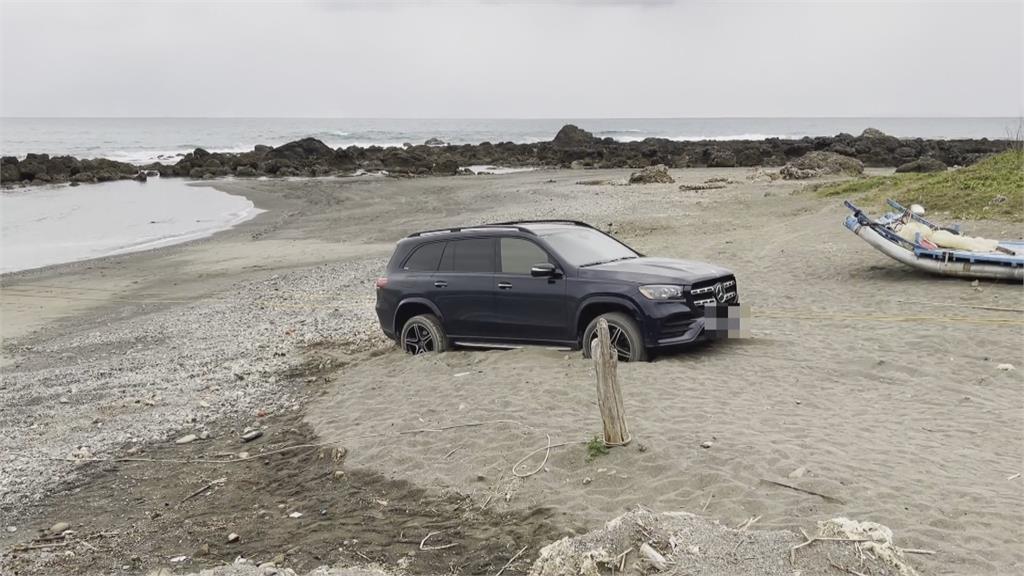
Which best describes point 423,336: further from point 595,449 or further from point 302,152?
point 302,152

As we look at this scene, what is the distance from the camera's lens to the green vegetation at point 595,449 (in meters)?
6.95

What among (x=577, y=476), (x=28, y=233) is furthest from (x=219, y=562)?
(x=28, y=233)

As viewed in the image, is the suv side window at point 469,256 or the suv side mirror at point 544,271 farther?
the suv side window at point 469,256

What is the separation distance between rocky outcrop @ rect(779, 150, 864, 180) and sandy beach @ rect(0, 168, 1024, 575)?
69.3ft

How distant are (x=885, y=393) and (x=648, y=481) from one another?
3.35 metres

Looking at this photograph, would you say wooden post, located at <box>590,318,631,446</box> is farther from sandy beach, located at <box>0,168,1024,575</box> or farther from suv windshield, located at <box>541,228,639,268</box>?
suv windshield, located at <box>541,228,639,268</box>

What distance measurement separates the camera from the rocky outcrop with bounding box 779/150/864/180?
37.2 m

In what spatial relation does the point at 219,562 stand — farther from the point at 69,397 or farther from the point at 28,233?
the point at 28,233

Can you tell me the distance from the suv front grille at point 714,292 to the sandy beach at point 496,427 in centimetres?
63

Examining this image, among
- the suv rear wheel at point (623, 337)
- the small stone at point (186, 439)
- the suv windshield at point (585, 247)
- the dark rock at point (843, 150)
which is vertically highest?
the dark rock at point (843, 150)

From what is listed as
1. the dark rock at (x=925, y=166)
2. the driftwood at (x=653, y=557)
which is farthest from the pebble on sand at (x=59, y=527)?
the dark rock at (x=925, y=166)

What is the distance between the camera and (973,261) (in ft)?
43.0

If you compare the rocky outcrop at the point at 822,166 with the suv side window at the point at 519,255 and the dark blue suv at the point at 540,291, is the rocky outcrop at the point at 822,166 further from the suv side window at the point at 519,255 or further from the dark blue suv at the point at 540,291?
the suv side window at the point at 519,255

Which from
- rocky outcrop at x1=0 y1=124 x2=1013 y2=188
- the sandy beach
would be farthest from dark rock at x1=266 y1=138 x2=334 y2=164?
the sandy beach
